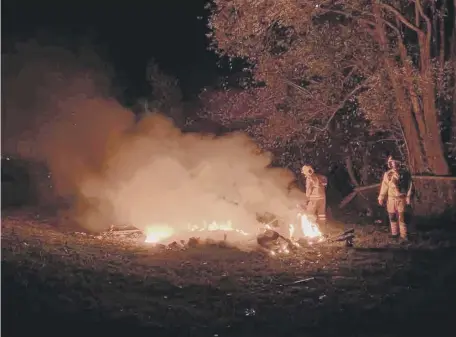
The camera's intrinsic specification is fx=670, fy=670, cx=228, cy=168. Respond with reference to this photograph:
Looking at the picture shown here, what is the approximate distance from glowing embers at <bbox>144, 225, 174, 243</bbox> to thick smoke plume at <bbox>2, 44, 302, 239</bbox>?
5.6 inches

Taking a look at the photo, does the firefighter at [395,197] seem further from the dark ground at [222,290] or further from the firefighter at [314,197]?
the firefighter at [314,197]

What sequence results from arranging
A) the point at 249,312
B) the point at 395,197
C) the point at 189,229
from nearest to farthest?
the point at 249,312
the point at 395,197
the point at 189,229

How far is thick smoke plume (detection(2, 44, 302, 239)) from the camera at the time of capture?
14.8 metres

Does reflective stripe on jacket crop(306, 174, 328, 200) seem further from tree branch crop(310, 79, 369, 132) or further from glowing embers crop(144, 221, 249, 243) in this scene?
tree branch crop(310, 79, 369, 132)

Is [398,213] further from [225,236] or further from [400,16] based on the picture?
[400,16]

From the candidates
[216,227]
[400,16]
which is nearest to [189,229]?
[216,227]

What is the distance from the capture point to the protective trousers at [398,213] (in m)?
14.0

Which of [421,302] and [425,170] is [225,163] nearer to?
[425,170]

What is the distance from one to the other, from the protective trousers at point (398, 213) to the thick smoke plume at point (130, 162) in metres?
2.30

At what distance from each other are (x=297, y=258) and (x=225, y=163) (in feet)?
13.1

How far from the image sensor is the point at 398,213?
14188mm

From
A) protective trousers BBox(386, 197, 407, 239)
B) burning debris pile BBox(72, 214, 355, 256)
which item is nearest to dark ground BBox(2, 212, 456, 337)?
burning debris pile BBox(72, 214, 355, 256)

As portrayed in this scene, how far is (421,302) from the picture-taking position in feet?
28.9

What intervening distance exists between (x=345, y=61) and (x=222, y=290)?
9629 millimetres
